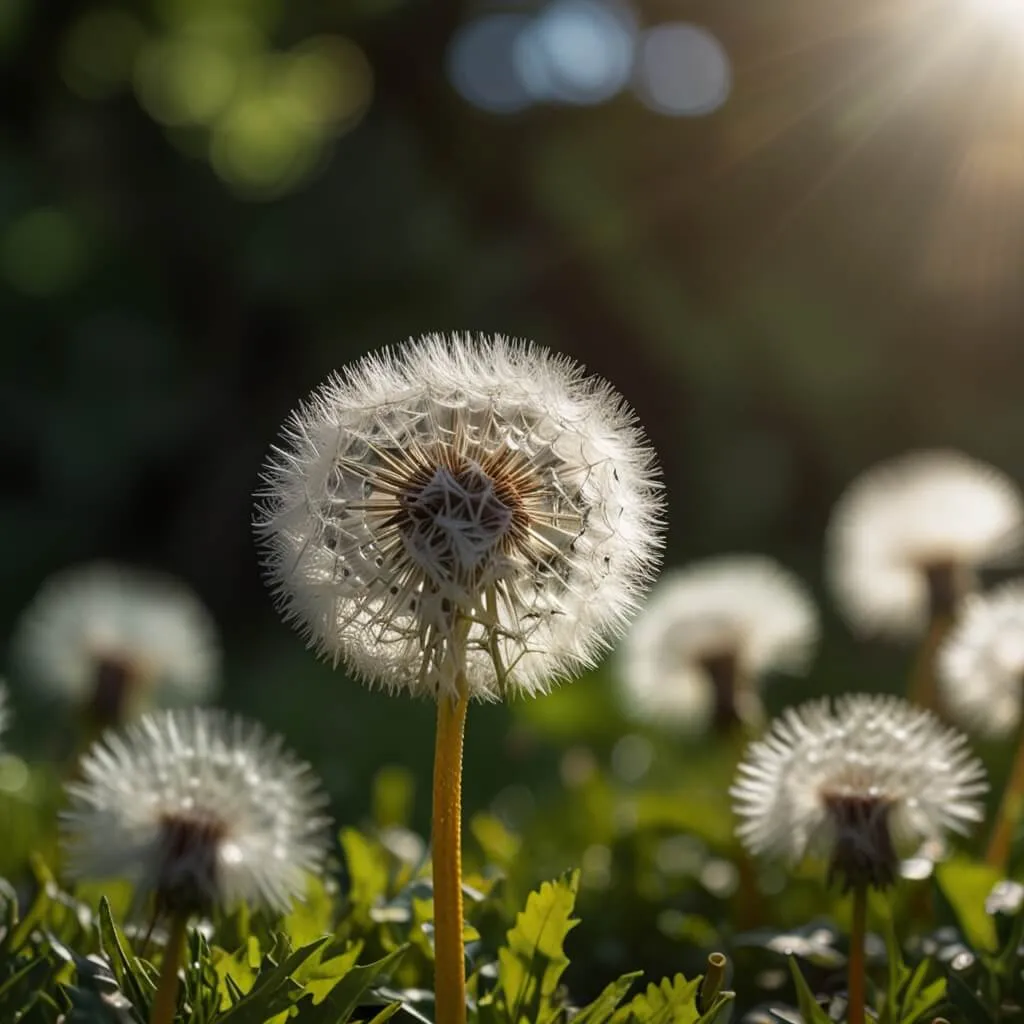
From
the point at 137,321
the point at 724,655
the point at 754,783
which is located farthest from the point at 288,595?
the point at 137,321

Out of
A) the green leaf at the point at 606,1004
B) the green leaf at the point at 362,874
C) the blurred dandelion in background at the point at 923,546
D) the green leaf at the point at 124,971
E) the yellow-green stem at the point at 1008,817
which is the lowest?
the green leaf at the point at 124,971

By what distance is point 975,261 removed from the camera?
691cm

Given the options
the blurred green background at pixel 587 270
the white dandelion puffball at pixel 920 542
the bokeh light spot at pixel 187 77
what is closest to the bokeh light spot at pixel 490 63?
the blurred green background at pixel 587 270

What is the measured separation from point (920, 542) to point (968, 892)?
1036 millimetres

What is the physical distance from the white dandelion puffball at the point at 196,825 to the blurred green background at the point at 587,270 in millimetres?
4081

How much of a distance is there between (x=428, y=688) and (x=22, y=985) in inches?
23.0

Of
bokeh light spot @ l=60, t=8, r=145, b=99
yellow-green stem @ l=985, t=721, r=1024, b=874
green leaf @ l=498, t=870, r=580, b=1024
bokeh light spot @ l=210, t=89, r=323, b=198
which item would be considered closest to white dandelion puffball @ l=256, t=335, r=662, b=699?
green leaf @ l=498, t=870, r=580, b=1024

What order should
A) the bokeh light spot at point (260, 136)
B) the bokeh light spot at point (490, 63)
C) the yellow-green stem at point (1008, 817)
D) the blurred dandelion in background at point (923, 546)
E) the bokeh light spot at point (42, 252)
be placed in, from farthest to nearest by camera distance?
1. the bokeh light spot at point (260, 136)
2. the bokeh light spot at point (42, 252)
3. the bokeh light spot at point (490, 63)
4. the blurred dandelion in background at point (923, 546)
5. the yellow-green stem at point (1008, 817)

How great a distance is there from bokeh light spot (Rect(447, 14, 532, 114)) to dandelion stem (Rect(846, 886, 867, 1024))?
6922mm

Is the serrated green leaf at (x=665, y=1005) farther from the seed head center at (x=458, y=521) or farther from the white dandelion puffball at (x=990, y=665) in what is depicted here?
the white dandelion puffball at (x=990, y=665)

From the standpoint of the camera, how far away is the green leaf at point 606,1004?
1357 mm

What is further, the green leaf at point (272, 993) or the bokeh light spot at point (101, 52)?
the bokeh light spot at point (101, 52)

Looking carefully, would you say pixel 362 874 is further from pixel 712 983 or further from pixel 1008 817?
pixel 1008 817

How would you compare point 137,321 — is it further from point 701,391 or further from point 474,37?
point 701,391
